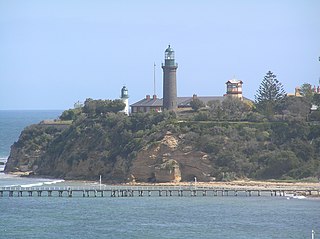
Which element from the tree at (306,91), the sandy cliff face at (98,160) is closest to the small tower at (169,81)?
the sandy cliff face at (98,160)

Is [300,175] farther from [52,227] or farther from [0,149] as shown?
[0,149]

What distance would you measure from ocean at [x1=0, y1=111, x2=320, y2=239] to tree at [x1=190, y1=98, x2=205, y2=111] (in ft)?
103

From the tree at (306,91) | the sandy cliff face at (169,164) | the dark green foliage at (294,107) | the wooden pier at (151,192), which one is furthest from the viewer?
the tree at (306,91)

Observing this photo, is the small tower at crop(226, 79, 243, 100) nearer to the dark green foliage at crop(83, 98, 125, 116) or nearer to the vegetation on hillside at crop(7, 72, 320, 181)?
the vegetation on hillside at crop(7, 72, 320, 181)

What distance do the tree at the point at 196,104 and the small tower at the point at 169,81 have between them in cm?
190

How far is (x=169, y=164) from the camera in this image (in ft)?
298

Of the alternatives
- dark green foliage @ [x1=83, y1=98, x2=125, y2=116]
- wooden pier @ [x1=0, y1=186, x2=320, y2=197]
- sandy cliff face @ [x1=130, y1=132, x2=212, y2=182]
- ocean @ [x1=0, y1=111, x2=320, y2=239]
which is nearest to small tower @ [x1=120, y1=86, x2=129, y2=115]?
dark green foliage @ [x1=83, y1=98, x2=125, y2=116]

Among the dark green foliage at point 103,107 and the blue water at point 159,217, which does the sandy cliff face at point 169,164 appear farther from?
the dark green foliage at point 103,107

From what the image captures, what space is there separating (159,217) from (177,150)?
24.7 metres

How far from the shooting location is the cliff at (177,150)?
298ft

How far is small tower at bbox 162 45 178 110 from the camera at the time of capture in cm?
10881

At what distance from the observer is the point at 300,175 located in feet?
292

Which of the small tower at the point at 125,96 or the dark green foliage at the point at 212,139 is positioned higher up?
the small tower at the point at 125,96

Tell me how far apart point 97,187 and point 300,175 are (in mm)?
18122
